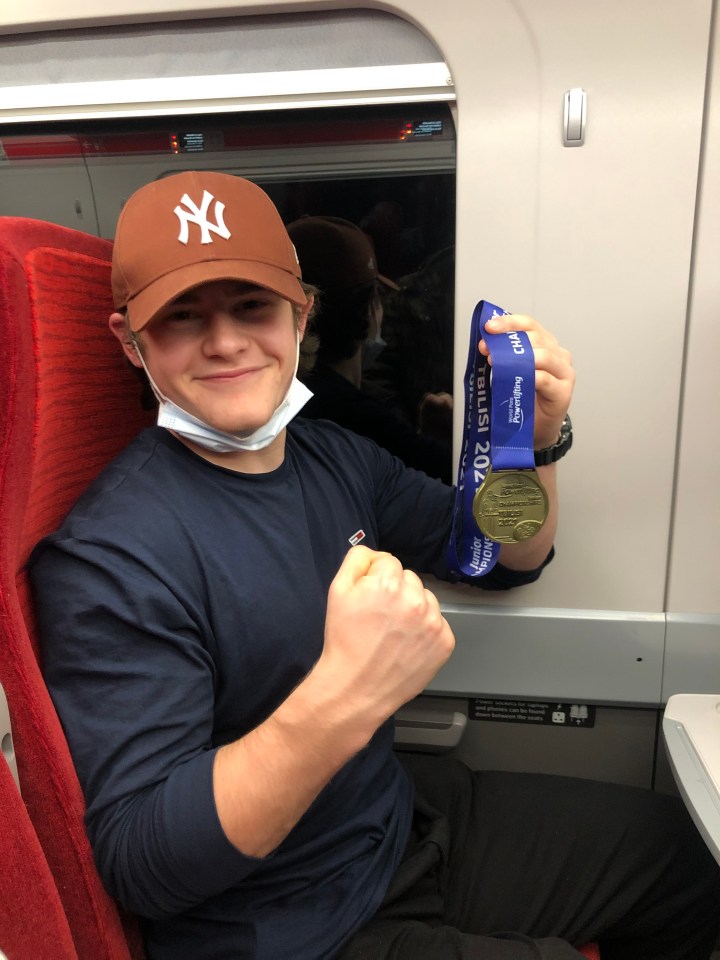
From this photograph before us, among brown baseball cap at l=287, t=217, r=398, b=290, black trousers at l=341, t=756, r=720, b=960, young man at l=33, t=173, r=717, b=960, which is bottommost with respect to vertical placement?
black trousers at l=341, t=756, r=720, b=960

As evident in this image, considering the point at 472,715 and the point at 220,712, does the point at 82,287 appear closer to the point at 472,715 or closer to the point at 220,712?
the point at 220,712

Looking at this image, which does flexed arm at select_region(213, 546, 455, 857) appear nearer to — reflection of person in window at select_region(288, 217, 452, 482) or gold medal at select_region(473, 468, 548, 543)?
gold medal at select_region(473, 468, 548, 543)

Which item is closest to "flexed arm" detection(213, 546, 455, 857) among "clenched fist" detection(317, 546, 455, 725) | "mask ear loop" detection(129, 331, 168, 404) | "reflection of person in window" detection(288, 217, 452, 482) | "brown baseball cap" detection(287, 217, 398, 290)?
"clenched fist" detection(317, 546, 455, 725)

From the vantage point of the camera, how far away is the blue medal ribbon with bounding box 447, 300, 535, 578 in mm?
1244

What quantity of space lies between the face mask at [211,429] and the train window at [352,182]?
51cm

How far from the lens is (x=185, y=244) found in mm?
1213

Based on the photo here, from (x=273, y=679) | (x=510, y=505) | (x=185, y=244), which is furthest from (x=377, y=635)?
(x=185, y=244)

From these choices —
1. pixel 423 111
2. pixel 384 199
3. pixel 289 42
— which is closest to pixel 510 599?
pixel 384 199

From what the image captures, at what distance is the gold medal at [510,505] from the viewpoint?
4.31 feet

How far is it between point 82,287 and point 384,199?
0.75 metres

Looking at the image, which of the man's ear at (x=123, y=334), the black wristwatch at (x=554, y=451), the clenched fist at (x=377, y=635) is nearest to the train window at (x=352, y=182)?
the black wristwatch at (x=554, y=451)

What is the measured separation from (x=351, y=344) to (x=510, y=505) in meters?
0.66

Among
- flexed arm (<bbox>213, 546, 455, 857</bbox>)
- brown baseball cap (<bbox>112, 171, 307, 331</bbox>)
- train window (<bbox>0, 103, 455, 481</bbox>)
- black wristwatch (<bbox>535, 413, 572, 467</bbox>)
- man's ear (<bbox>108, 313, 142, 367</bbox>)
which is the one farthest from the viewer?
train window (<bbox>0, 103, 455, 481</bbox>)

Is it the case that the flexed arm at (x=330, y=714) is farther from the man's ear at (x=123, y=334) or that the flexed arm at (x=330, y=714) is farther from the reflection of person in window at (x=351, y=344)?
the reflection of person in window at (x=351, y=344)
